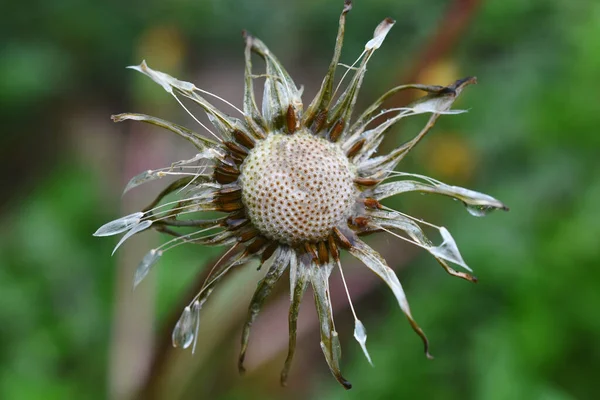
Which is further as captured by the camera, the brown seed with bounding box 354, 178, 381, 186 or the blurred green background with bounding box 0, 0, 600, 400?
the blurred green background with bounding box 0, 0, 600, 400

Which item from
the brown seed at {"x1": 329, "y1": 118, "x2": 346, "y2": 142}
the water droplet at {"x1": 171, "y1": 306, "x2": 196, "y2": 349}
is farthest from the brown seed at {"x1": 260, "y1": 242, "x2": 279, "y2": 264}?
the brown seed at {"x1": 329, "y1": 118, "x2": 346, "y2": 142}

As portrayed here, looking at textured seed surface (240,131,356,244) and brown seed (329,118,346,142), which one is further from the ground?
brown seed (329,118,346,142)

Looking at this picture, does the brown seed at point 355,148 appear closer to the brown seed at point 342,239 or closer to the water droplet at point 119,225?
the brown seed at point 342,239

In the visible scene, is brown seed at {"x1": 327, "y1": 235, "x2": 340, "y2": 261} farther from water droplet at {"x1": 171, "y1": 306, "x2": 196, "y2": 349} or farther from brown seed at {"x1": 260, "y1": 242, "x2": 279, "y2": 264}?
water droplet at {"x1": 171, "y1": 306, "x2": 196, "y2": 349}

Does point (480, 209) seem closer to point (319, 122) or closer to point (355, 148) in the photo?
point (355, 148)

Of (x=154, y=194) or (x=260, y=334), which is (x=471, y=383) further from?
(x=154, y=194)

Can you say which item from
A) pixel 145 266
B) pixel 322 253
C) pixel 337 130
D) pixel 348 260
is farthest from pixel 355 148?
pixel 348 260

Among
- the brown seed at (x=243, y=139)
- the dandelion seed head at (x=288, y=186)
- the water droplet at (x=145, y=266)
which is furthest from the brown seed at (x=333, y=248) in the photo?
the water droplet at (x=145, y=266)
